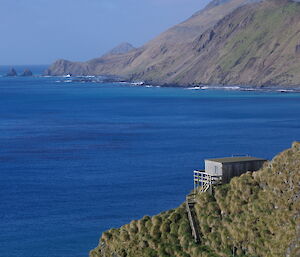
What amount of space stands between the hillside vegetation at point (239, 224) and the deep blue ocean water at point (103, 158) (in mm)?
15216

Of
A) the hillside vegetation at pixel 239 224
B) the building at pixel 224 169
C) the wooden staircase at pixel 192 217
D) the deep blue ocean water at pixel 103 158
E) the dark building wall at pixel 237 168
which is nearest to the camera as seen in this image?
the hillside vegetation at pixel 239 224

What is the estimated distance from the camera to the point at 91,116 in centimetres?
16150

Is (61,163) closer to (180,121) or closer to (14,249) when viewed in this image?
(14,249)

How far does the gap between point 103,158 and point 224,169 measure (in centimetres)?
5932

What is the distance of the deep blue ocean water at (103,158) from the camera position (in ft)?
197

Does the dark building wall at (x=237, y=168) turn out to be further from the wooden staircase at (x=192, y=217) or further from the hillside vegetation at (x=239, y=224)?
the wooden staircase at (x=192, y=217)

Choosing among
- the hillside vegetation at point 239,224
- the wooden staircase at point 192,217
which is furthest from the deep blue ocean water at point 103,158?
the wooden staircase at point 192,217

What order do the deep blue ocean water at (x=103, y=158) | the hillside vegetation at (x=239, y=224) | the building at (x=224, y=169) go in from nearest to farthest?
the hillside vegetation at (x=239, y=224), the building at (x=224, y=169), the deep blue ocean water at (x=103, y=158)

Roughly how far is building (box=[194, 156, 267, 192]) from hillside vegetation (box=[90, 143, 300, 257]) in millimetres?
1086

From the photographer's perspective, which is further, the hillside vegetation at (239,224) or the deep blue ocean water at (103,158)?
the deep blue ocean water at (103,158)

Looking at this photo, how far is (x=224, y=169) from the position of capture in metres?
37.8

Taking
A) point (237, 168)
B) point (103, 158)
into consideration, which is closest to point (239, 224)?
point (237, 168)

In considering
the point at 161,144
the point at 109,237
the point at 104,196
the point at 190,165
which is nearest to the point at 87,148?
the point at 161,144

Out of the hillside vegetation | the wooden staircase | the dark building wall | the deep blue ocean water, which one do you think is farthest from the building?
the deep blue ocean water
